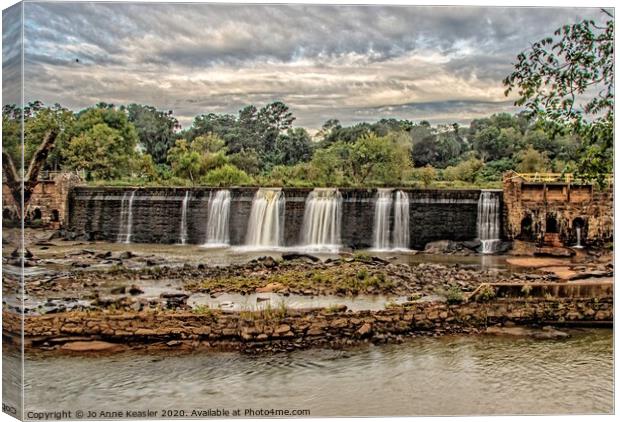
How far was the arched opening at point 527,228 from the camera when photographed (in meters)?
9.42

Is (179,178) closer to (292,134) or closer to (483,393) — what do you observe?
(292,134)

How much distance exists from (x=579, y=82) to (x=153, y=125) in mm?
5149

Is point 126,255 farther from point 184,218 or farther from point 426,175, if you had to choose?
point 426,175

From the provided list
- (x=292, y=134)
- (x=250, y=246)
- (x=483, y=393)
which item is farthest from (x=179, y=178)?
(x=483, y=393)

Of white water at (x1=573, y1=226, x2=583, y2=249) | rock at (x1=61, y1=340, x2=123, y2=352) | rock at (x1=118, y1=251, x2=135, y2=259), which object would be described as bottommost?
rock at (x1=61, y1=340, x2=123, y2=352)

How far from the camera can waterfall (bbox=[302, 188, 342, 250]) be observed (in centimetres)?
938

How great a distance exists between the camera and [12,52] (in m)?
7.38

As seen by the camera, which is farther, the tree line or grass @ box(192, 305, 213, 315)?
the tree line

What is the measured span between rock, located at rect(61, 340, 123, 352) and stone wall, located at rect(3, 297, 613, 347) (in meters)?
0.07

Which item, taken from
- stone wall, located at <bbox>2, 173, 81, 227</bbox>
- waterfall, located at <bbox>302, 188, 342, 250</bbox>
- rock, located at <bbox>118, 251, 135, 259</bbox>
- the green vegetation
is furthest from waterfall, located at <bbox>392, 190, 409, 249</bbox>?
stone wall, located at <bbox>2, 173, 81, 227</bbox>

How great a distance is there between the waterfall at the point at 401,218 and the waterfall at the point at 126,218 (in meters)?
3.97

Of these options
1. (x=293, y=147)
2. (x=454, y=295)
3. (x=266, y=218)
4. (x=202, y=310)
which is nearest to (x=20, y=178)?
(x=202, y=310)

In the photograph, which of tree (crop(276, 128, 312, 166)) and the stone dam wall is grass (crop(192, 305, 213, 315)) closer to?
the stone dam wall

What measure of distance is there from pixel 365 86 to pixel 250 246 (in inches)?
112
